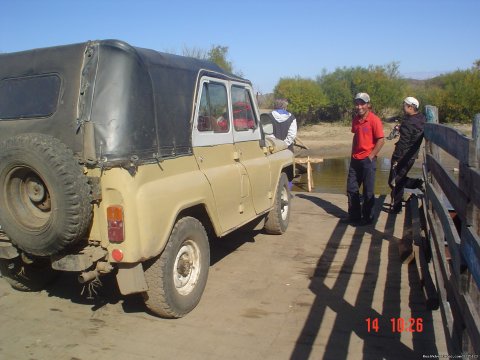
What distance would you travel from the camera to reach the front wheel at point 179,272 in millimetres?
3662

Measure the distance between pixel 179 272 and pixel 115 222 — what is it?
0.95m

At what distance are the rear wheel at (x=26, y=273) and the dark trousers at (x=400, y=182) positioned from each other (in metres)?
5.34

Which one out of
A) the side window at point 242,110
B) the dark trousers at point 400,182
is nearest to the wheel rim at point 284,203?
the side window at point 242,110

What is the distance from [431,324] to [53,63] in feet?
12.4

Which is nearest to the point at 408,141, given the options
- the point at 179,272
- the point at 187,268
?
the point at 187,268

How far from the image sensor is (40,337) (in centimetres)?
360

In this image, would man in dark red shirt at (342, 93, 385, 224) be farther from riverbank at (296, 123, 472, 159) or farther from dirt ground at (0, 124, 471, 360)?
riverbank at (296, 123, 472, 159)

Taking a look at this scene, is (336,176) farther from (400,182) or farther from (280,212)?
(280,212)

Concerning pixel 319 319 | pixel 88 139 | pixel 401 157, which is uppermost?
pixel 88 139

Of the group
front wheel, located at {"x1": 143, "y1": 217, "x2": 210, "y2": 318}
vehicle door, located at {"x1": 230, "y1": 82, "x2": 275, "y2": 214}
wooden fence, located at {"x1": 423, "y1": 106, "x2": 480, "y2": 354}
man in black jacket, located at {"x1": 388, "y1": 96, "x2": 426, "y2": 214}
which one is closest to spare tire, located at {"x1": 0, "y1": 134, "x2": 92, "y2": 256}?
front wheel, located at {"x1": 143, "y1": 217, "x2": 210, "y2": 318}

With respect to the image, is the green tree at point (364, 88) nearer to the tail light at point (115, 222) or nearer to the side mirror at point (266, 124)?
the side mirror at point (266, 124)

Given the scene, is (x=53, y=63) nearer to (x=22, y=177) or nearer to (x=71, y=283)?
(x=22, y=177)

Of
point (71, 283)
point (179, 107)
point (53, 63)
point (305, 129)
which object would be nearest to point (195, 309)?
point (71, 283)

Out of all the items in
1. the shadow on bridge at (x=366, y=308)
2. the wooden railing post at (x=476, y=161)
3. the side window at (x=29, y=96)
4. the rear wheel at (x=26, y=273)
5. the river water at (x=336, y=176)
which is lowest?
the river water at (x=336, y=176)
